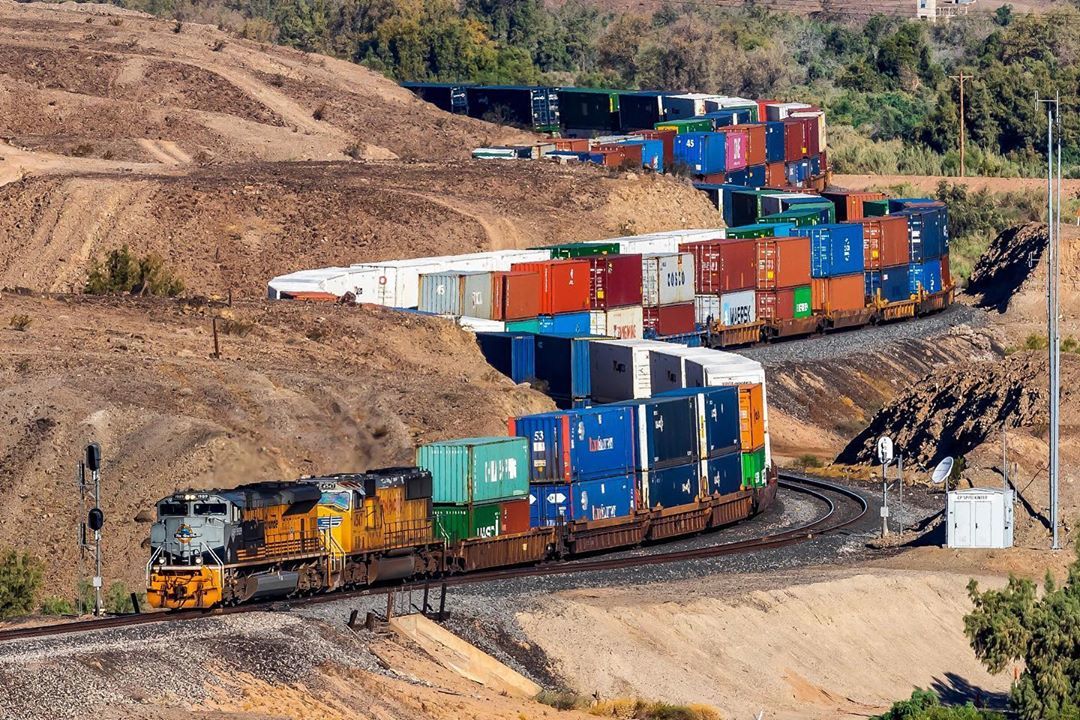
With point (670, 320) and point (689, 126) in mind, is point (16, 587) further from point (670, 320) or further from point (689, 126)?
point (689, 126)

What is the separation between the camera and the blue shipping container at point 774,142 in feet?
374

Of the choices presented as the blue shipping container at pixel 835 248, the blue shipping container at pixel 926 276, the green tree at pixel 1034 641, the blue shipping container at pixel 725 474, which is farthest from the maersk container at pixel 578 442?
the blue shipping container at pixel 926 276

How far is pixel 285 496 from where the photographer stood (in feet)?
129

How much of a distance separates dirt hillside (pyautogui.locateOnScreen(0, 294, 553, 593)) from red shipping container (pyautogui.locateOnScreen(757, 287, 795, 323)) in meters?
20.0

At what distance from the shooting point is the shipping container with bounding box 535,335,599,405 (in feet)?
205

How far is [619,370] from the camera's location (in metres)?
61.3

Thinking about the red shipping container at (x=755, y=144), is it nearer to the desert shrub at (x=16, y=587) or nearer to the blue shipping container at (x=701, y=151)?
the blue shipping container at (x=701, y=151)

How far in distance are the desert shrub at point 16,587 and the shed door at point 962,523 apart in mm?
20662

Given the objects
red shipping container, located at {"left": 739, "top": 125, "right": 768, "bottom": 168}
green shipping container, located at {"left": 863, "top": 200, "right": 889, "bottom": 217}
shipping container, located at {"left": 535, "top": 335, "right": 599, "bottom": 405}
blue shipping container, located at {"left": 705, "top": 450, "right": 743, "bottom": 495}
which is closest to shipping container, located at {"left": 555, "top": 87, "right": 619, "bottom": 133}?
red shipping container, located at {"left": 739, "top": 125, "right": 768, "bottom": 168}

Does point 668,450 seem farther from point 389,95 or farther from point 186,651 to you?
point 389,95

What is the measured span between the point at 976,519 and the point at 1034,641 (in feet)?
36.5

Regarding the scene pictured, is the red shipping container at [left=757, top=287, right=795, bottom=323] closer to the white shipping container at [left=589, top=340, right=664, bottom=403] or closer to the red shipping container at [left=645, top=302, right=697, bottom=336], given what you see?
the red shipping container at [left=645, top=302, right=697, bottom=336]

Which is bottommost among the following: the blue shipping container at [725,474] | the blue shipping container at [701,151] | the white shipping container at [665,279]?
the blue shipping container at [725,474]

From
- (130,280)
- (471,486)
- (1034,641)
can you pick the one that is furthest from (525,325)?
(1034,641)
